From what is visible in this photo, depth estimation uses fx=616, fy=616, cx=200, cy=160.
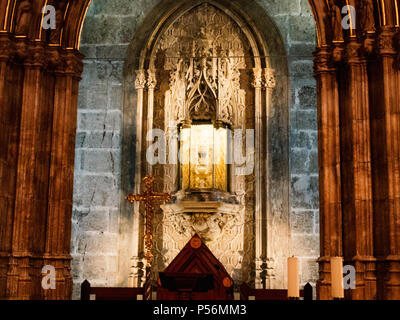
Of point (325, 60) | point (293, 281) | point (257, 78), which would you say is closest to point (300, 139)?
point (257, 78)

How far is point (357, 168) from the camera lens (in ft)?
35.5

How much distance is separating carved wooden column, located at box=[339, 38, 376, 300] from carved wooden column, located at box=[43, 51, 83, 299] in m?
5.21

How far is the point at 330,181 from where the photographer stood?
11.3m

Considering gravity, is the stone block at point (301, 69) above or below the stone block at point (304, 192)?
above

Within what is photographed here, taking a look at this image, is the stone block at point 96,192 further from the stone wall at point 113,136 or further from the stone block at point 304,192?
the stone block at point 304,192

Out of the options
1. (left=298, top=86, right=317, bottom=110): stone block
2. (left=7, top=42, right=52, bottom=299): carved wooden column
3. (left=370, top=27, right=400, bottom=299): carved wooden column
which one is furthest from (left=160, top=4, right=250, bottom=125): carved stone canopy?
(left=370, top=27, right=400, bottom=299): carved wooden column

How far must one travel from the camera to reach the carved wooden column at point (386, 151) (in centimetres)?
1028

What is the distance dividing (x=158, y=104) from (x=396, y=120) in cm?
681

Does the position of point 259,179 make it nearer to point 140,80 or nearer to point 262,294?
point 262,294

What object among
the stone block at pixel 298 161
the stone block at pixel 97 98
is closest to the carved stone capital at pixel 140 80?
the stone block at pixel 97 98

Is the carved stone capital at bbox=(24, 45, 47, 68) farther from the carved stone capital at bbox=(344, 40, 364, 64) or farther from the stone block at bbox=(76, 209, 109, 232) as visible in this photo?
the carved stone capital at bbox=(344, 40, 364, 64)

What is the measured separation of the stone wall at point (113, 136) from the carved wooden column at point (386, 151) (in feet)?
13.7

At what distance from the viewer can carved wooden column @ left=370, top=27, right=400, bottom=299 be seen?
10.3 meters
